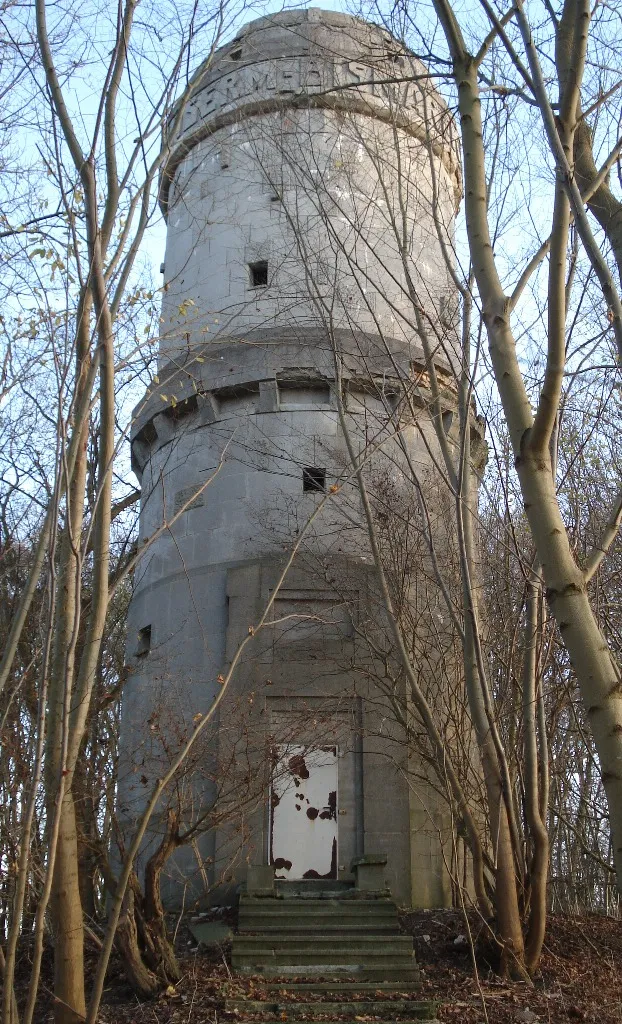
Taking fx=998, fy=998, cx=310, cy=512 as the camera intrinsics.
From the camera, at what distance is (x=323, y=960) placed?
9.53 metres

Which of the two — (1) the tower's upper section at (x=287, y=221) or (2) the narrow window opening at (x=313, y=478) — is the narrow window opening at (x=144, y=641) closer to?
(2) the narrow window opening at (x=313, y=478)

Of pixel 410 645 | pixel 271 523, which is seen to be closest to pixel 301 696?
pixel 410 645

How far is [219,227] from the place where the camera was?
15797mm

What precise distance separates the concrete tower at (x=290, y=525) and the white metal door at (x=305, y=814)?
0.08ft

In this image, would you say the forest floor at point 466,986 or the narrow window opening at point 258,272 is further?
the narrow window opening at point 258,272

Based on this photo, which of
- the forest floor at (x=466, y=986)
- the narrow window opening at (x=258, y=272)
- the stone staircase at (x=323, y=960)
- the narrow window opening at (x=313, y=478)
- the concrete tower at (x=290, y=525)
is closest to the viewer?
the forest floor at (x=466, y=986)

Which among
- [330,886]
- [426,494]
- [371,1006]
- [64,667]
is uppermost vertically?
[426,494]

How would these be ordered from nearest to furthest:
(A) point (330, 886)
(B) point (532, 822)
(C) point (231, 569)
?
(B) point (532, 822) → (A) point (330, 886) → (C) point (231, 569)

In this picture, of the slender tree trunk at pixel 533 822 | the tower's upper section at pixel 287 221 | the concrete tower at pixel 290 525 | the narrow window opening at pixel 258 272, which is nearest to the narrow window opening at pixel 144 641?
the concrete tower at pixel 290 525

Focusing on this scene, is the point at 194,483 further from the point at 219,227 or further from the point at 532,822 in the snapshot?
the point at 532,822

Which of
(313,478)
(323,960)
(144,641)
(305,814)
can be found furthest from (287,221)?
(323,960)

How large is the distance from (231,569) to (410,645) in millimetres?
2568

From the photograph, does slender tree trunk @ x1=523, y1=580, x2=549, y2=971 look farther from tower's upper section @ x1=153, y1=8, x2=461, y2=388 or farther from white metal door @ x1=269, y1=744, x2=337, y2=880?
tower's upper section @ x1=153, y1=8, x2=461, y2=388

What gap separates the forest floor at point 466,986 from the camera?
8.22 metres
